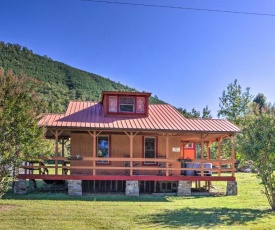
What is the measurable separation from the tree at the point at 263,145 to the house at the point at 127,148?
441cm

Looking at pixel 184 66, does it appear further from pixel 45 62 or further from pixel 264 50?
pixel 45 62

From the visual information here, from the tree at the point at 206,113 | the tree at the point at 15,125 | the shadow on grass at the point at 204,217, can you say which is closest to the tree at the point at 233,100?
the tree at the point at 206,113

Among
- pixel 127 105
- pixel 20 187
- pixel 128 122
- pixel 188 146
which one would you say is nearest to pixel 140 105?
pixel 127 105

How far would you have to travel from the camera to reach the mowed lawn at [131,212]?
10.4 m

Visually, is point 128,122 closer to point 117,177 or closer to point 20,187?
point 117,177

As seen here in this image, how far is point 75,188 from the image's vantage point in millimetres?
17172

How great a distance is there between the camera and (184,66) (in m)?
25.0

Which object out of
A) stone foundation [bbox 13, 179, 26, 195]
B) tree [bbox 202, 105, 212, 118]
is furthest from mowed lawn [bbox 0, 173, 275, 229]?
tree [bbox 202, 105, 212, 118]

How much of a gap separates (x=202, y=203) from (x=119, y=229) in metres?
6.28

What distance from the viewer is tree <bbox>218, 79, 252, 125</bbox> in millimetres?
40031

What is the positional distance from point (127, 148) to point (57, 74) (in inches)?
2338

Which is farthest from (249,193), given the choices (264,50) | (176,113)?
(264,50)

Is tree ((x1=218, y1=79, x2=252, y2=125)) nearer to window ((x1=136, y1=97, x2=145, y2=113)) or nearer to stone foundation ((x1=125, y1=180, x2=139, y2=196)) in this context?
window ((x1=136, y1=97, x2=145, y2=113))

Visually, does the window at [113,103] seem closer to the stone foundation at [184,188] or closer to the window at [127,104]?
the window at [127,104]
